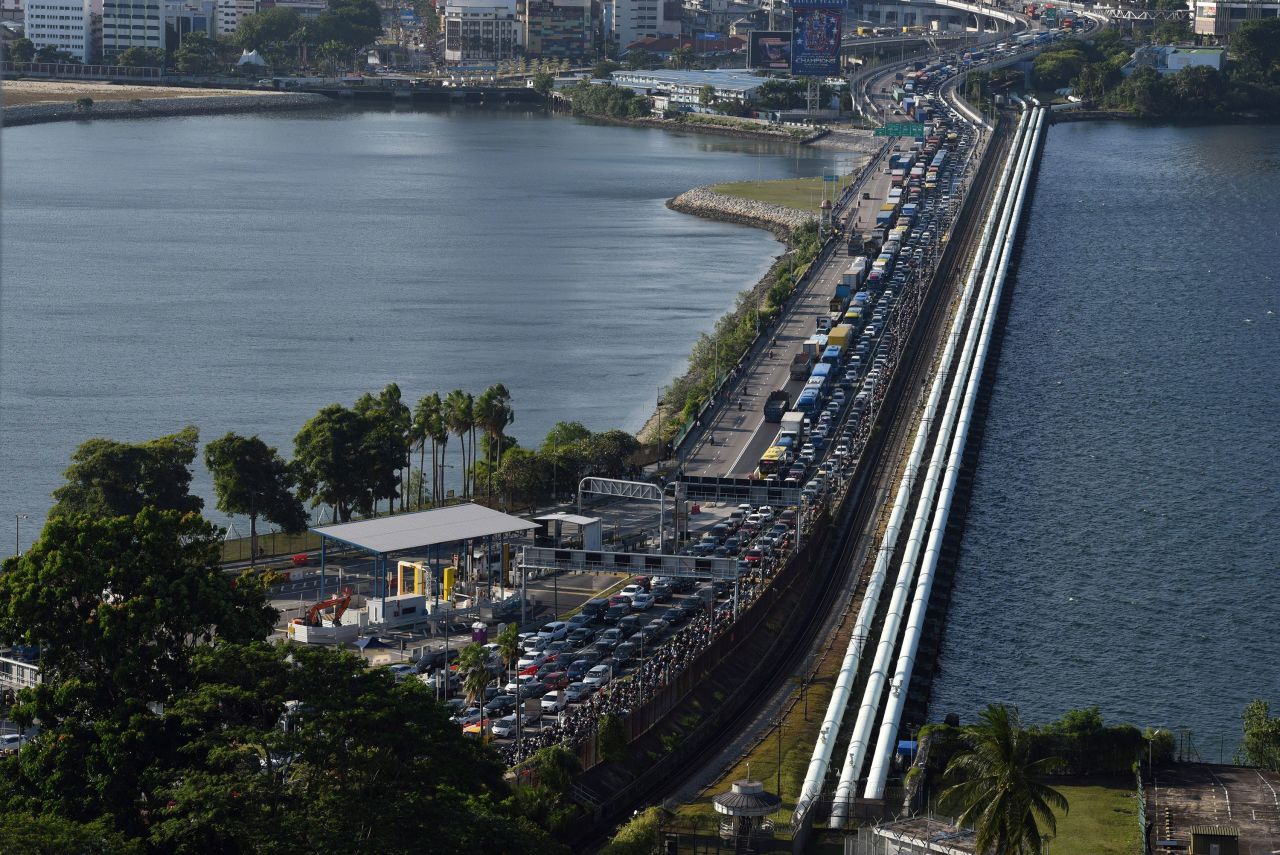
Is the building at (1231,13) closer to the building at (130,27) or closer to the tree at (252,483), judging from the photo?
the building at (130,27)

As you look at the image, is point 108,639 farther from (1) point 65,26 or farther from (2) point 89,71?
(1) point 65,26

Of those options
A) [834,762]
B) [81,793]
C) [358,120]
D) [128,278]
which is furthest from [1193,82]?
[81,793]

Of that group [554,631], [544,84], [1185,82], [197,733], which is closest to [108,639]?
[197,733]

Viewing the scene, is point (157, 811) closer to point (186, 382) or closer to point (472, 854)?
point (472, 854)

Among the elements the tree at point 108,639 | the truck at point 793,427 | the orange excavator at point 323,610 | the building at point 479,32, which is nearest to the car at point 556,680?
the orange excavator at point 323,610

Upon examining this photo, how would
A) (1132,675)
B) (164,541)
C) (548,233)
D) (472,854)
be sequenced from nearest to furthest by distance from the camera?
1. (472,854)
2. (164,541)
3. (1132,675)
4. (548,233)

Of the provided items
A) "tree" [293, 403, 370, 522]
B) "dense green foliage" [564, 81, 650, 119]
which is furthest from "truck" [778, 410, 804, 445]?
"dense green foliage" [564, 81, 650, 119]
